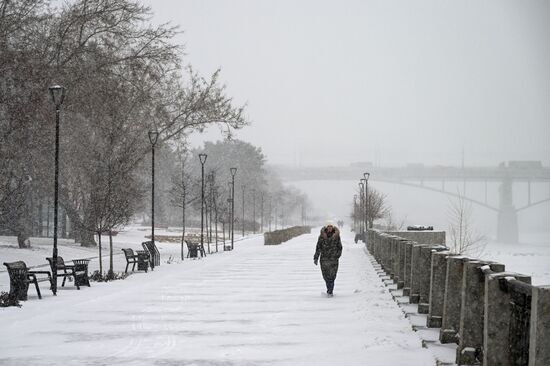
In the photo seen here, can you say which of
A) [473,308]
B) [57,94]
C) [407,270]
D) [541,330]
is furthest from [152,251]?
[541,330]

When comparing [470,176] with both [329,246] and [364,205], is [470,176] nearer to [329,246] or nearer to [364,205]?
[364,205]

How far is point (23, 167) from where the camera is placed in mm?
28078

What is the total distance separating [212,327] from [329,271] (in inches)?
206

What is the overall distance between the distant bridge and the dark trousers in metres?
70.3

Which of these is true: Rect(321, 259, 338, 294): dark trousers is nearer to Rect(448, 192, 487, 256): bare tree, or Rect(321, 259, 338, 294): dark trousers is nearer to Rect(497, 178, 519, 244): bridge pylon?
Rect(448, 192, 487, 256): bare tree

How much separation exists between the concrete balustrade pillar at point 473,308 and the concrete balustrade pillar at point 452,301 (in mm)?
1040

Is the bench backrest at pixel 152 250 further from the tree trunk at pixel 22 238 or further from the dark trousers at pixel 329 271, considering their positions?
the dark trousers at pixel 329 271

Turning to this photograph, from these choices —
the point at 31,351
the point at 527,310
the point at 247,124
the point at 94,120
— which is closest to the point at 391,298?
the point at 31,351

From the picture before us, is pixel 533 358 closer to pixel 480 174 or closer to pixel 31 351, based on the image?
pixel 31 351

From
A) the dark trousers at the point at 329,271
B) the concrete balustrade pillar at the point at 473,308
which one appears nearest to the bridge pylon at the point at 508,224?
the dark trousers at the point at 329,271

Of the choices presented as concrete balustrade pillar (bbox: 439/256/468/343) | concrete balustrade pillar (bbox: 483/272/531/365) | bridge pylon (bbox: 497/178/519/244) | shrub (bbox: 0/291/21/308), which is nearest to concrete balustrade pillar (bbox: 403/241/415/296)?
concrete balustrade pillar (bbox: 439/256/468/343)

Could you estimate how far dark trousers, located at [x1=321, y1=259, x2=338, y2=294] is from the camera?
15.8m

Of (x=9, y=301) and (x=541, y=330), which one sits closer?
(x=541, y=330)

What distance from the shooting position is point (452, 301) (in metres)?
9.03
